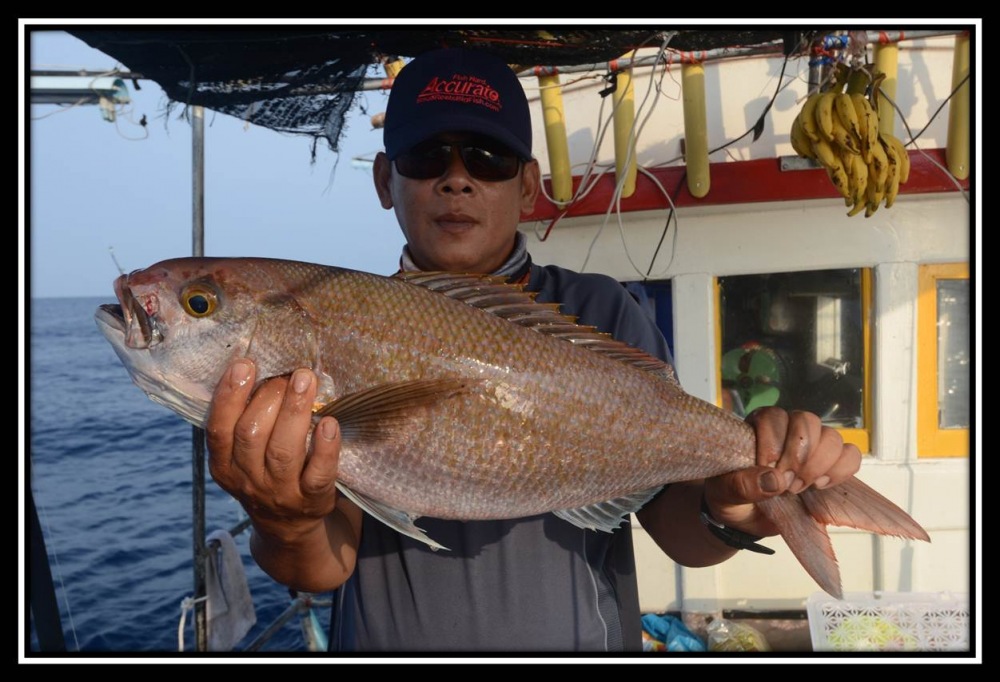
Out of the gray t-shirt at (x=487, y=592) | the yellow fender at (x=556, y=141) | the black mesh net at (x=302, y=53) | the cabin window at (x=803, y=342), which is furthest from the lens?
the cabin window at (x=803, y=342)

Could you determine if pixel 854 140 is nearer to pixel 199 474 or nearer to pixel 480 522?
pixel 480 522

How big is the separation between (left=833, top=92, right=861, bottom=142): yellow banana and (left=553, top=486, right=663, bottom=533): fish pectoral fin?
104 inches

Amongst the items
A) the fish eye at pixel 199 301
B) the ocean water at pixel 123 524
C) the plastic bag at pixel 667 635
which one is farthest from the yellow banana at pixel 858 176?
the ocean water at pixel 123 524

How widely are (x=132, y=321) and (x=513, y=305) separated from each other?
40.8 inches

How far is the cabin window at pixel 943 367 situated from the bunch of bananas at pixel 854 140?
1.50 metres

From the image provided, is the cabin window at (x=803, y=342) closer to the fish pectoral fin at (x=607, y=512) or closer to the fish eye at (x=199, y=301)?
the fish pectoral fin at (x=607, y=512)

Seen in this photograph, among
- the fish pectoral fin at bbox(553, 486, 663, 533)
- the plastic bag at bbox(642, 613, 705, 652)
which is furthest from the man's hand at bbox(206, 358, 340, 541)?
the plastic bag at bbox(642, 613, 705, 652)

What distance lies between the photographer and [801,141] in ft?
12.9

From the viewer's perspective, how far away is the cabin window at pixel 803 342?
492 centimetres

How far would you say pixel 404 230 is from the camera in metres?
2.34

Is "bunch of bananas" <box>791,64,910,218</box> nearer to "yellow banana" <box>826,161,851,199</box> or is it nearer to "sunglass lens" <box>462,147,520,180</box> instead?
"yellow banana" <box>826,161,851,199</box>

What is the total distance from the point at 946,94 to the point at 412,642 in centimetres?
557

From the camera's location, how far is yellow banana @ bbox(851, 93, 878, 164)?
3566 mm
